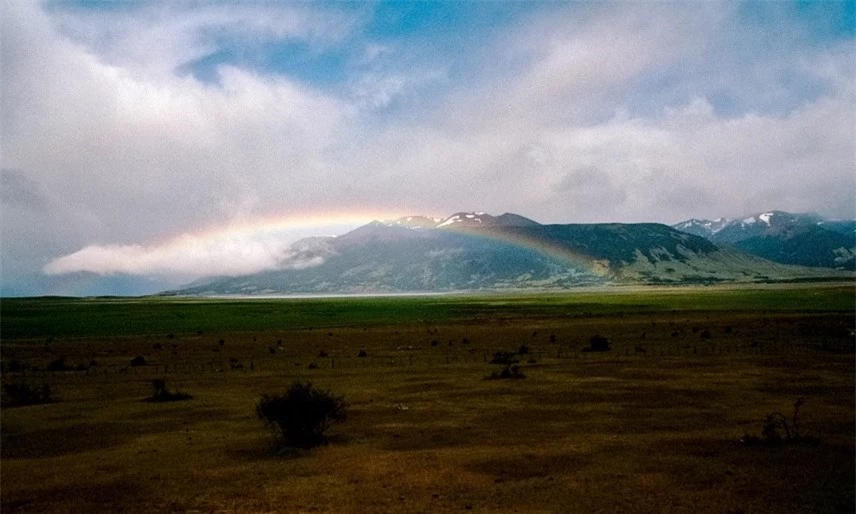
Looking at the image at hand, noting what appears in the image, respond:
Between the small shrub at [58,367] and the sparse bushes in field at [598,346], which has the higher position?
the small shrub at [58,367]

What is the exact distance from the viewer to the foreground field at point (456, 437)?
49.0 feet

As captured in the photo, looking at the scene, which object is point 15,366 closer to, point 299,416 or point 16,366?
point 16,366

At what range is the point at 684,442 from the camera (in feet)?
64.8

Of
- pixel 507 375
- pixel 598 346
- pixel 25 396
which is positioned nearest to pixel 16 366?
pixel 25 396

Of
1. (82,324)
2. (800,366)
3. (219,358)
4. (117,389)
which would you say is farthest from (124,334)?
(800,366)

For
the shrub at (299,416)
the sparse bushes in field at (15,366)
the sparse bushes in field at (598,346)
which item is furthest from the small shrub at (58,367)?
the sparse bushes in field at (598,346)

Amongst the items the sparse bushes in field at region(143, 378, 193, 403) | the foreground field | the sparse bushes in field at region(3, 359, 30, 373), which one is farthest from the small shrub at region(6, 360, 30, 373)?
the sparse bushes in field at region(143, 378, 193, 403)

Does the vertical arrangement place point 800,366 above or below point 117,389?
below

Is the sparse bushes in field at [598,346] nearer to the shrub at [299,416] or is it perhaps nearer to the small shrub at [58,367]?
the shrub at [299,416]

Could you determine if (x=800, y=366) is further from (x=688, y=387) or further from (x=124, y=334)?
(x=124, y=334)

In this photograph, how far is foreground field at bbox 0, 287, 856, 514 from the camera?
1494 centimetres

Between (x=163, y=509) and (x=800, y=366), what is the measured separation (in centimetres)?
3959

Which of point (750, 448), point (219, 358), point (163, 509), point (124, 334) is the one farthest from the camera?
point (124, 334)

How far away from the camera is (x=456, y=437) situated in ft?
70.6
